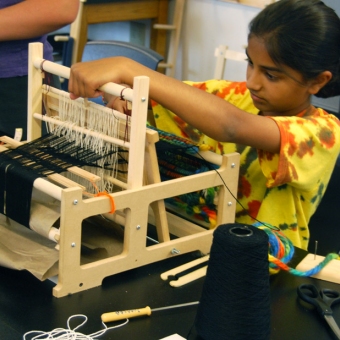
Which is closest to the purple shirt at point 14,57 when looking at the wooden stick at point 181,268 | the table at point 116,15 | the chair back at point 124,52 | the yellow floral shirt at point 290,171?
the yellow floral shirt at point 290,171

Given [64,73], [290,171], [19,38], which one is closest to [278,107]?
[290,171]

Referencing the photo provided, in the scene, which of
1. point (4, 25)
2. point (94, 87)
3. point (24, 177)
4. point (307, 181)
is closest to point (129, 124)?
point (94, 87)


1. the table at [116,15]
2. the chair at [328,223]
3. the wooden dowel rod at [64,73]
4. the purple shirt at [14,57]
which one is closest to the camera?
the wooden dowel rod at [64,73]

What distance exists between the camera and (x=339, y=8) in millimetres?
3008

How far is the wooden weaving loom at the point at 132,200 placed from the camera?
1.09 m

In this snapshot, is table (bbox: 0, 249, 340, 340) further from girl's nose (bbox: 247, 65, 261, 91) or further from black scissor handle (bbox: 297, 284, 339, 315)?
girl's nose (bbox: 247, 65, 261, 91)

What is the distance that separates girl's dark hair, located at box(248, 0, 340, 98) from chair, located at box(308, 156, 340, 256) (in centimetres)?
42

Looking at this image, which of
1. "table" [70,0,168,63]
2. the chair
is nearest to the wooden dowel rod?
the chair

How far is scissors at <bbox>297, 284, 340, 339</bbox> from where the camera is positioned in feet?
3.50

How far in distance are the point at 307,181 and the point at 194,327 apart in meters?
0.49

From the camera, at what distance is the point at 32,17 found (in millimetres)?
1690

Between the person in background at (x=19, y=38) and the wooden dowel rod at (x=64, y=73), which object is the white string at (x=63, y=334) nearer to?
the wooden dowel rod at (x=64, y=73)

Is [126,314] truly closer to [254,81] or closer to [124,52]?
[254,81]

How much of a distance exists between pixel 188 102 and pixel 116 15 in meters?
2.88
